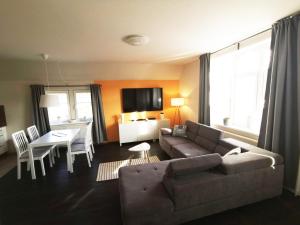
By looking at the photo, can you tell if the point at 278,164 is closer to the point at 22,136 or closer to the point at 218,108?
Result: the point at 218,108

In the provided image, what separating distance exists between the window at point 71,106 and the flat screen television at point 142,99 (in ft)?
3.81

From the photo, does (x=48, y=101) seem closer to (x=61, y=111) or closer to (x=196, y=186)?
(x=61, y=111)

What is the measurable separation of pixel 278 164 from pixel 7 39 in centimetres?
451

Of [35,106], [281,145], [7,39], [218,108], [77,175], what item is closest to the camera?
[281,145]

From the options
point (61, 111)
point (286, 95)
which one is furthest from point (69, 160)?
point (286, 95)

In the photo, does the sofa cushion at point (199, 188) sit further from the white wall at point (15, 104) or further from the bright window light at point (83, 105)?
the white wall at point (15, 104)

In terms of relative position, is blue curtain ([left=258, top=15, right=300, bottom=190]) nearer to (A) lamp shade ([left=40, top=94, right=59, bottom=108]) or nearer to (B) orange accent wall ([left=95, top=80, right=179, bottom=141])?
(B) orange accent wall ([left=95, top=80, right=179, bottom=141])

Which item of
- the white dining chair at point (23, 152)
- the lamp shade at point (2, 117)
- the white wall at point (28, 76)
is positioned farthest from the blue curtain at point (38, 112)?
the white dining chair at point (23, 152)

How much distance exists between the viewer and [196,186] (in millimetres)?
1627

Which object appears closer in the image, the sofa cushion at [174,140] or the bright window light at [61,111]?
the sofa cushion at [174,140]

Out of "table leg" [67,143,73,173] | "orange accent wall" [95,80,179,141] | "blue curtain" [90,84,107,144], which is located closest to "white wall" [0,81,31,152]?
"blue curtain" [90,84,107,144]

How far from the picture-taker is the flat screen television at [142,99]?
4.92m

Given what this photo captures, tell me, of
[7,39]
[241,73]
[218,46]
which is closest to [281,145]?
[241,73]

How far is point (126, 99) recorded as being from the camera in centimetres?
491
